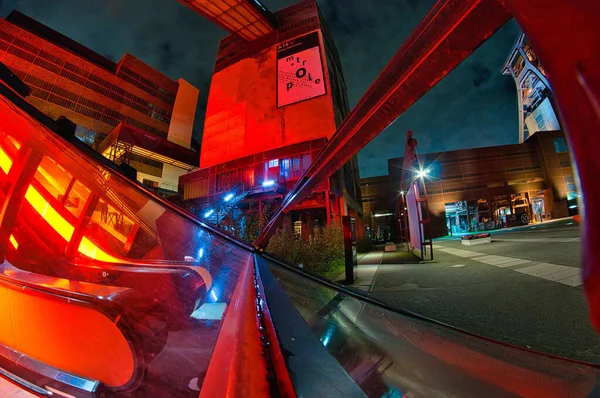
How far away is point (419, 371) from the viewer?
1.00 meters

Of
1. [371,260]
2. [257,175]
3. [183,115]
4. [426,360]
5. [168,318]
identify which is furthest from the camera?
[183,115]

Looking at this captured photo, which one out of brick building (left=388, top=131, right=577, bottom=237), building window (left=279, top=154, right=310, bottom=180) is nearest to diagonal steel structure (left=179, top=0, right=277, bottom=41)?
building window (left=279, top=154, right=310, bottom=180)

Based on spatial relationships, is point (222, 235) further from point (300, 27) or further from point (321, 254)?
point (300, 27)

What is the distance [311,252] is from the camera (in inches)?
252

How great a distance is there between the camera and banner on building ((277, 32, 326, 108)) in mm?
15906

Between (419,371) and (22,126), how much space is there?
3.25m

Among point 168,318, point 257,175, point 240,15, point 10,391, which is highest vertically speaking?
point 240,15

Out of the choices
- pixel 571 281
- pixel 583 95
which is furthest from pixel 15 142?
pixel 571 281

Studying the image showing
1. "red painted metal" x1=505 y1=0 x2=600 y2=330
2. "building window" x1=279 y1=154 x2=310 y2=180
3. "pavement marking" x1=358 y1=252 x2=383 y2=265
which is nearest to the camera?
"red painted metal" x1=505 y1=0 x2=600 y2=330

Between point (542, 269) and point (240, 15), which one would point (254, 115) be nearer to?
point (240, 15)

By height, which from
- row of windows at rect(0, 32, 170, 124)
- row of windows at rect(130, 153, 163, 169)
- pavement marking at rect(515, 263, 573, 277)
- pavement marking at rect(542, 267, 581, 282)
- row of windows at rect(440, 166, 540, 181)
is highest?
row of windows at rect(0, 32, 170, 124)

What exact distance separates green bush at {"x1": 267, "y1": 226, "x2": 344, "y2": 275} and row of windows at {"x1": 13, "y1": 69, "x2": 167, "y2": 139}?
92.9 feet

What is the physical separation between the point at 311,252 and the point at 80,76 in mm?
32101

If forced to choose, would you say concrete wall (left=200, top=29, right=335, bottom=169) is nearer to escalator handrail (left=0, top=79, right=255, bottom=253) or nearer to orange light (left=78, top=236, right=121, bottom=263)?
escalator handrail (left=0, top=79, right=255, bottom=253)
